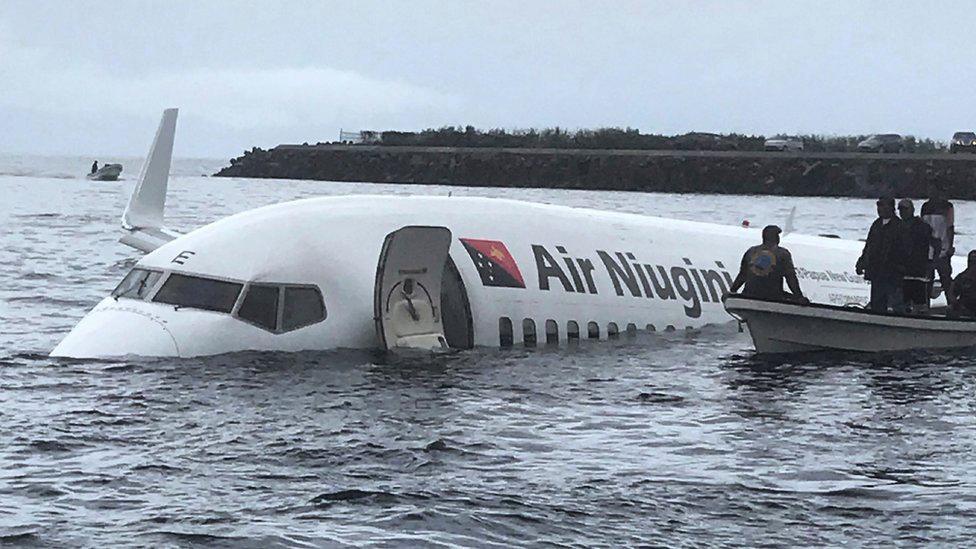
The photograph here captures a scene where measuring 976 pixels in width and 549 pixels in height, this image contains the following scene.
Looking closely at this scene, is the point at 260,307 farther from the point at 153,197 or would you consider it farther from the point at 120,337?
the point at 153,197

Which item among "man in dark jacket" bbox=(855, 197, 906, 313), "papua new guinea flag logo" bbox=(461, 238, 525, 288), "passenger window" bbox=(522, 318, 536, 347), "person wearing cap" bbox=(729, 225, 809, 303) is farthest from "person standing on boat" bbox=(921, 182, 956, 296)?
"papua new guinea flag logo" bbox=(461, 238, 525, 288)

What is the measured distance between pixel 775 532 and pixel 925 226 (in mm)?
13066

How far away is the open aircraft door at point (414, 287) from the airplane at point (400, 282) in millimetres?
21

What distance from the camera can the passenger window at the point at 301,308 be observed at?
2236 cm

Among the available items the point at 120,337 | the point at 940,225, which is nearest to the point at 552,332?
the point at 120,337

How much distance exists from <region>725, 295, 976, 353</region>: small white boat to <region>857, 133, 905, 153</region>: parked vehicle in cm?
11127

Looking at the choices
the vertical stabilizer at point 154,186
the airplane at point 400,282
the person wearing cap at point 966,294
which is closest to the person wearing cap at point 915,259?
the person wearing cap at point 966,294

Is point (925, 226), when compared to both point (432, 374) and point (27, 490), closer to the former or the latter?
point (432, 374)

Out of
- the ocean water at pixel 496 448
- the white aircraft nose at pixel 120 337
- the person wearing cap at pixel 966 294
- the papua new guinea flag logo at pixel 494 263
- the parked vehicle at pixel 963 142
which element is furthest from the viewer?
the parked vehicle at pixel 963 142

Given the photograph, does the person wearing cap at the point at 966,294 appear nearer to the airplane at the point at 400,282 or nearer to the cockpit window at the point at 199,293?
the airplane at the point at 400,282

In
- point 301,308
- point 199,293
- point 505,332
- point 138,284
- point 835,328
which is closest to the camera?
point 199,293

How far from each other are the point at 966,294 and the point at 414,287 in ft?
34.6

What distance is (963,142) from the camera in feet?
445

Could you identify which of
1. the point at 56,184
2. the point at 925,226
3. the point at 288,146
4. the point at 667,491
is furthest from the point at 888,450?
the point at 288,146
